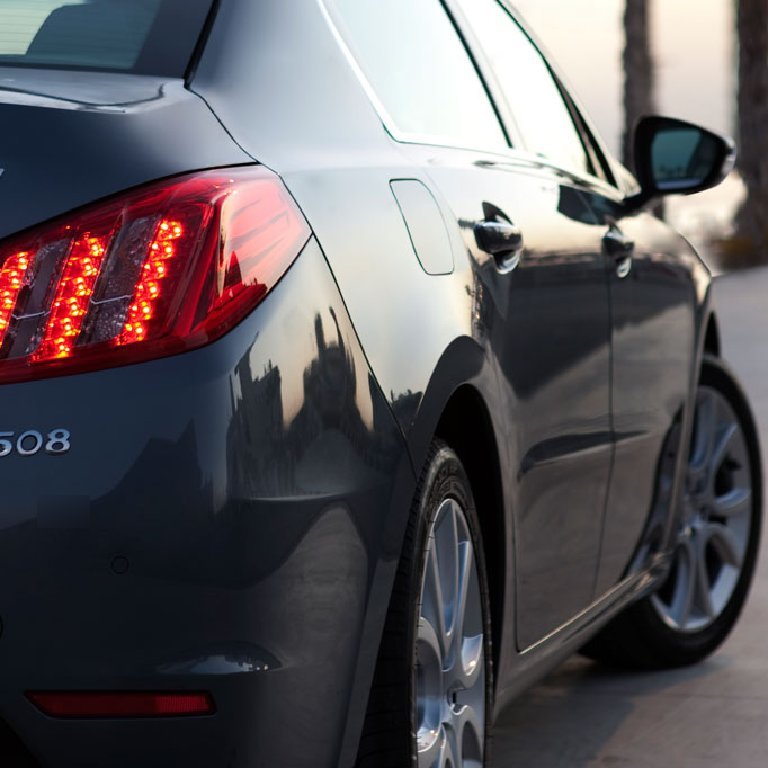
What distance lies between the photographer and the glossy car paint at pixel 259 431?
2.23 meters

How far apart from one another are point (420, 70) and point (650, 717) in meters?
1.69

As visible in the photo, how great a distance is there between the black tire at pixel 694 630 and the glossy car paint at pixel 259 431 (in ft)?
4.91

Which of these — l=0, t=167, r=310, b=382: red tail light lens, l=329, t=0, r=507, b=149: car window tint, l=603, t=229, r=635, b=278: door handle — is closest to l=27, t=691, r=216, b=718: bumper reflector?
l=0, t=167, r=310, b=382: red tail light lens

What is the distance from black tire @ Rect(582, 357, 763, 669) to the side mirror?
478mm

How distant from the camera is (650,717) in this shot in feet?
14.5

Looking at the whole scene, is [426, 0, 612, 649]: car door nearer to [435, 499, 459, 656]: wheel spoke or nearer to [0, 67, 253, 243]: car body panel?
[435, 499, 459, 656]: wheel spoke

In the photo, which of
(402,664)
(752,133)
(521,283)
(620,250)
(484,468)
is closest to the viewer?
(402,664)

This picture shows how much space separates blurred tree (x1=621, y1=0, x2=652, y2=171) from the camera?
2452 centimetres

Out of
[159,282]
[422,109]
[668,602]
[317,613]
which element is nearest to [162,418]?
[159,282]

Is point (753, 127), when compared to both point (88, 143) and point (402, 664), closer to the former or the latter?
point (402, 664)

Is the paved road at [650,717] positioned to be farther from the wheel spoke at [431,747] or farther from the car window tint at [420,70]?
the car window tint at [420,70]

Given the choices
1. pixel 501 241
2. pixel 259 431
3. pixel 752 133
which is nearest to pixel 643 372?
pixel 501 241

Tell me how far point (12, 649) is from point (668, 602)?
290cm

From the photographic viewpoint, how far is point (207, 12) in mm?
2754
